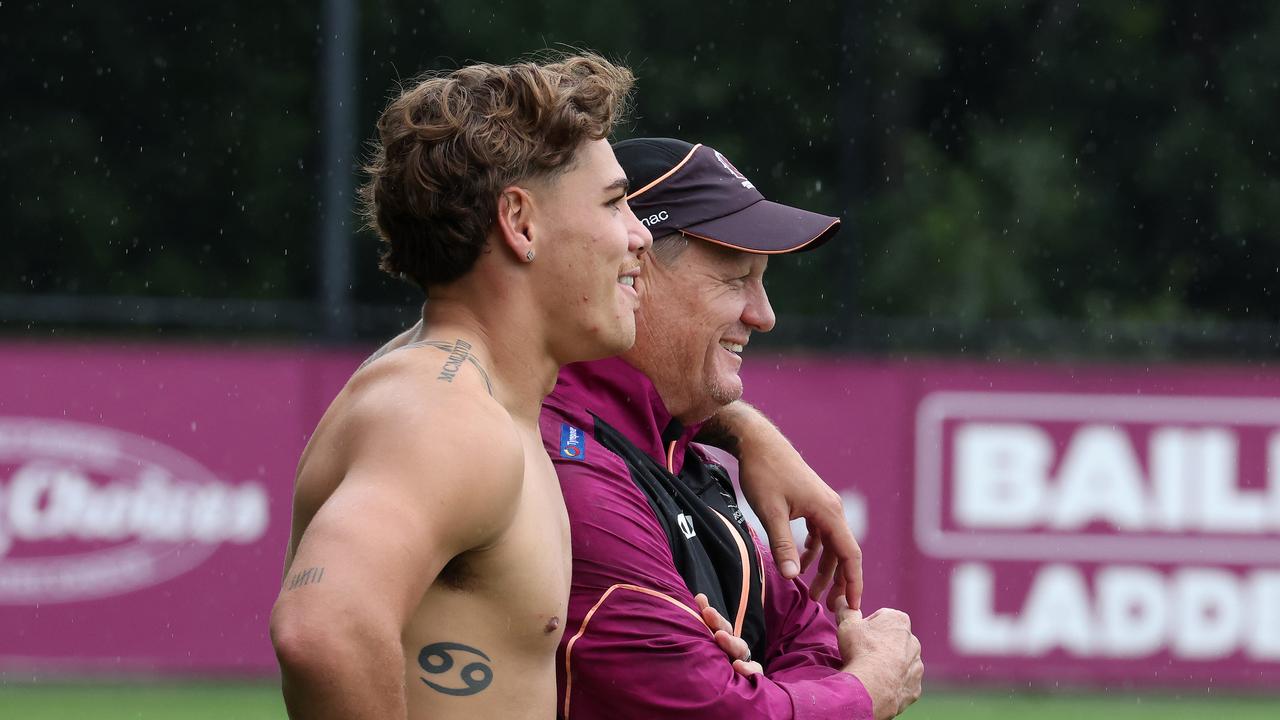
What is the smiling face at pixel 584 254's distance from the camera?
9.70ft

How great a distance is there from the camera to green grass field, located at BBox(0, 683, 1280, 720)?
9.45 m

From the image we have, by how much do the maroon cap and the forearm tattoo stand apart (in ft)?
3.53

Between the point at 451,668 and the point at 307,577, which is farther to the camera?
the point at 451,668

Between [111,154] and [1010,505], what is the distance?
8.16 meters

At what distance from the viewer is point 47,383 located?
10188mm

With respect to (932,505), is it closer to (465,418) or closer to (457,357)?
(457,357)

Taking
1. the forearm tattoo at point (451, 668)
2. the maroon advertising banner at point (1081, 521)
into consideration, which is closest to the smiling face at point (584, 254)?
the forearm tattoo at point (451, 668)

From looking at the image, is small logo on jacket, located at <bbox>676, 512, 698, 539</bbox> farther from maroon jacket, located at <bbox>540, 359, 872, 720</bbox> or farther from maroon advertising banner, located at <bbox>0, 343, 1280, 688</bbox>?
maroon advertising banner, located at <bbox>0, 343, 1280, 688</bbox>

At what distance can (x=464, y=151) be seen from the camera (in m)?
2.86

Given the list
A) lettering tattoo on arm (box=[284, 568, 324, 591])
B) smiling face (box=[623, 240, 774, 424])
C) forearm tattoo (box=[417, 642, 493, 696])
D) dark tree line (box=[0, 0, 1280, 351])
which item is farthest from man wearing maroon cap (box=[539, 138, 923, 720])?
dark tree line (box=[0, 0, 1280, 351])

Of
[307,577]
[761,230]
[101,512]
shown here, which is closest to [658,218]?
[761,230]

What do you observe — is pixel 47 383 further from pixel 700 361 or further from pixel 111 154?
pixel 700 361

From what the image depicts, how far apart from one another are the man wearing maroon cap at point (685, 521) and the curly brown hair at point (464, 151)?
0.46 m

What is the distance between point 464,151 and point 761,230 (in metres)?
0.81
